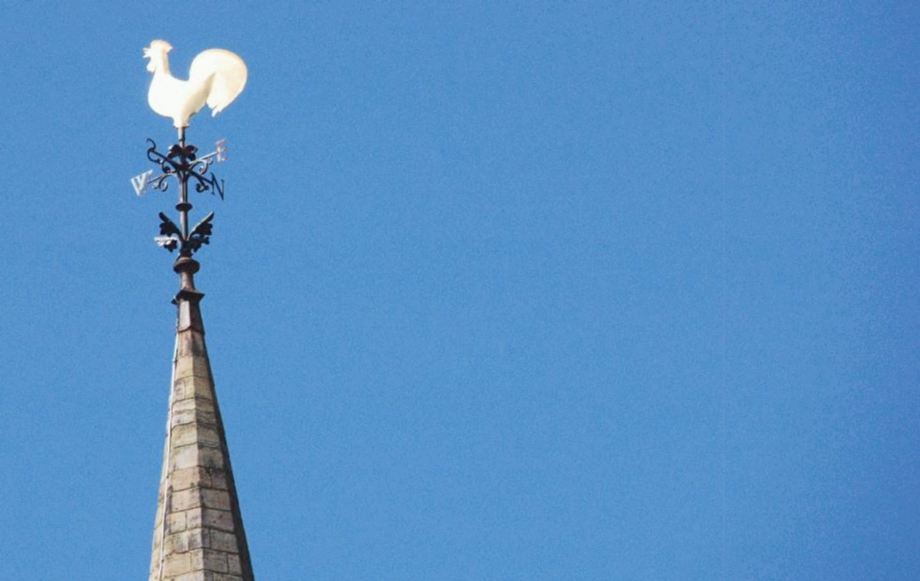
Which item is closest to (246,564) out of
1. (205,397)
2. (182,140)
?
(205,397)

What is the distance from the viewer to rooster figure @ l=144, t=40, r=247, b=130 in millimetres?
33719

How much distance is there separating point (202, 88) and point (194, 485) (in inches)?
290

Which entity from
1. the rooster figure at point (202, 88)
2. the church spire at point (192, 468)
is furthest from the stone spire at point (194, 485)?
the rooster figure at point (202, 88)

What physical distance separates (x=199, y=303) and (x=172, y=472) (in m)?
3.20

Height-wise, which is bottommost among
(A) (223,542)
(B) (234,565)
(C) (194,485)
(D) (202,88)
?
(B) (234,565)

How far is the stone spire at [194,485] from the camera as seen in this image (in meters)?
28.1

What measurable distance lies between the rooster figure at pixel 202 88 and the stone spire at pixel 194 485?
3.39 metres

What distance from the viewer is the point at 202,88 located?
33812mm

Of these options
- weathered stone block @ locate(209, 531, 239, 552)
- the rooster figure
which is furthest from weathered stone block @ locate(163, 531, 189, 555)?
the rooster figure

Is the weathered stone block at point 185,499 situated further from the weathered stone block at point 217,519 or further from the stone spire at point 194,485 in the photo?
the weathered stone block at point 217,519

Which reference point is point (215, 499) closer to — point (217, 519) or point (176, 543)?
point (217, 519)

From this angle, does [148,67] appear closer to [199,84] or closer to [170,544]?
[199,84]

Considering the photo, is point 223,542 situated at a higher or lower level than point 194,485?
lower

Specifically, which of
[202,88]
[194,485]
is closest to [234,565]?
[194,485]
